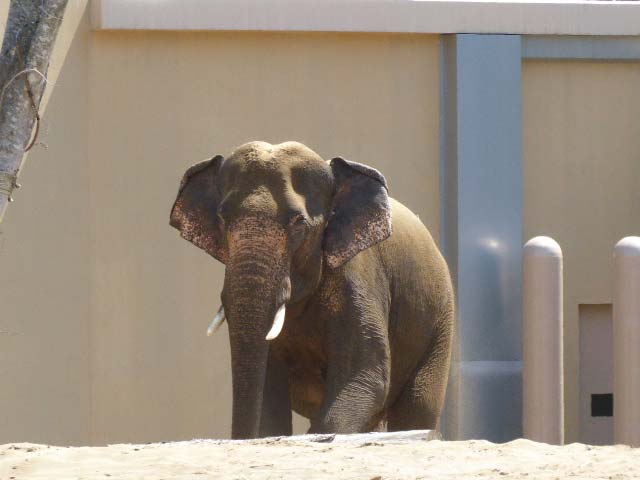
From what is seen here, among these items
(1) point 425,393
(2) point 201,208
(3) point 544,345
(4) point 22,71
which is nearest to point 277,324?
(2) point 201,208

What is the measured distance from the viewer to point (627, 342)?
11.3m

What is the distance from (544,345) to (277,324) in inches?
143

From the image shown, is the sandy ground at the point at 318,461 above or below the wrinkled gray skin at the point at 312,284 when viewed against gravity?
below

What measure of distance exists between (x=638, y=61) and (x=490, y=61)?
113 centimetres

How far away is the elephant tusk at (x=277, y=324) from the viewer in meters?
8.18

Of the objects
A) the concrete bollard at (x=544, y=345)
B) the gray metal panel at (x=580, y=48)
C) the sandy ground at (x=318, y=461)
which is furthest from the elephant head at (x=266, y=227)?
the gray metal panel at (x=580, y=48)

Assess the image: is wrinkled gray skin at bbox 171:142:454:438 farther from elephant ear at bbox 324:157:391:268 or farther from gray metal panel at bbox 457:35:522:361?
gray metal panel at bbox 457:35:522:361

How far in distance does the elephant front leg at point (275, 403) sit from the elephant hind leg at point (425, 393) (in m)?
0.94

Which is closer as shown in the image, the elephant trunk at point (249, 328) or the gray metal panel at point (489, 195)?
the elephant trunk at point (249, 328)

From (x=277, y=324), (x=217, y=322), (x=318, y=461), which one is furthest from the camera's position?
(x=217, y=322)

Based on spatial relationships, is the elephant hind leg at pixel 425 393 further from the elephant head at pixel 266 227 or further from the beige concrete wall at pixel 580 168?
the beige concrete wall at pixel 580 168

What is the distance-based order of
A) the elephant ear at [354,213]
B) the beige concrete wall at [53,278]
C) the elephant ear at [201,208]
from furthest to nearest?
the beige concrete wall at [53,278] < the elephant ear at [201,208] < the elephant ear at [354,213]

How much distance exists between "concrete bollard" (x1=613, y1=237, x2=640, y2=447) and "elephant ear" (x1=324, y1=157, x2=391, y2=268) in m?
2.81

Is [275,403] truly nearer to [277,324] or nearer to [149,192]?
[277,324]
